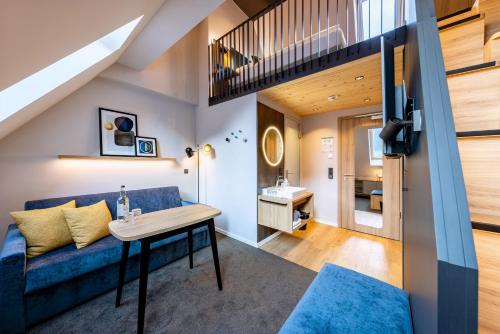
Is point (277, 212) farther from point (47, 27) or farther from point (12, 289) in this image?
point (47, 27)

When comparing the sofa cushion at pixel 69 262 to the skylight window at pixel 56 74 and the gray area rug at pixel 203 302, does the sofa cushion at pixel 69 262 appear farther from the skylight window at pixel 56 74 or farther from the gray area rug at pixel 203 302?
the skylight window at pixel 56 74

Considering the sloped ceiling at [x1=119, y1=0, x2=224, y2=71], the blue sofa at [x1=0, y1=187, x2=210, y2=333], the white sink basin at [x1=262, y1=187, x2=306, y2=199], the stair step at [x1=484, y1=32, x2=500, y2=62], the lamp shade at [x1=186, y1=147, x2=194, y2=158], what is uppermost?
the sloped ceiling at [x1=119, y1=0, x2=224, y2=71]

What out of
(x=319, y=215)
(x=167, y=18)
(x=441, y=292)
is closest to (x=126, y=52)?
(x=167, y=18)

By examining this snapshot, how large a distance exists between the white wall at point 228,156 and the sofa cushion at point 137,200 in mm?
763

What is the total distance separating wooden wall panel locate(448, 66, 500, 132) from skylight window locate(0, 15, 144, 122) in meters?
2.53

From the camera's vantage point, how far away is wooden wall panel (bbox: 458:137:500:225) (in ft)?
2.50

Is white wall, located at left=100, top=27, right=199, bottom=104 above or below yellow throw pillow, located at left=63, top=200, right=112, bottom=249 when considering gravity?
above

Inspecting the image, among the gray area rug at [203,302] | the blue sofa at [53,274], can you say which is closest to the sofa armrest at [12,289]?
the blue sofa at [53,274]

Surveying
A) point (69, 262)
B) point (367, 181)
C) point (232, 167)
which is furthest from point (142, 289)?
point (367, 181)

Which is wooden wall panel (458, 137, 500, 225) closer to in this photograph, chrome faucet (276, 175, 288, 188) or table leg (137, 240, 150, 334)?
table leg (137, 240, 150, 334)

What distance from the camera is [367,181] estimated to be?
127 inches

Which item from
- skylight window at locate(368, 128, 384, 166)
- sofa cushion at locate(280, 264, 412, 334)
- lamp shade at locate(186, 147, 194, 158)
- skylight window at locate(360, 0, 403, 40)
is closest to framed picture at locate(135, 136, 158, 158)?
lamp shade at locate(186, 147, 194, 158)

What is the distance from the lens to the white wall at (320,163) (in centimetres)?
350

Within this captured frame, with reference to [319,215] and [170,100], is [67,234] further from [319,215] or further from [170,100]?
[319,215]
